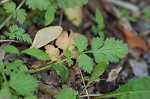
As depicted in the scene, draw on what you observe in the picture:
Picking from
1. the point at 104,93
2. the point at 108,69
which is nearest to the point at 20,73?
the point at 104,93

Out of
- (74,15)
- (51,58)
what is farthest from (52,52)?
(74,15)

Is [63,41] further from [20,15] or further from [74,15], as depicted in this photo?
[74,15]

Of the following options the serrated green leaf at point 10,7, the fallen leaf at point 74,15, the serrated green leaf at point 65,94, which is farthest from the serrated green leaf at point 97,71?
the fallen leaf at point 74,15

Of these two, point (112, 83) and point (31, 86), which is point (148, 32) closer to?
point (112, 83)

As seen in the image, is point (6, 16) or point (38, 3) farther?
point (6, 16)

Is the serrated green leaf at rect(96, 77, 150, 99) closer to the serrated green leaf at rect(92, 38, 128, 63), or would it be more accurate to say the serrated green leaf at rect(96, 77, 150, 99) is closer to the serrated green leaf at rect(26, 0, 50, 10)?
the serrated green leaf at rect(92, 38, 128, 63)
